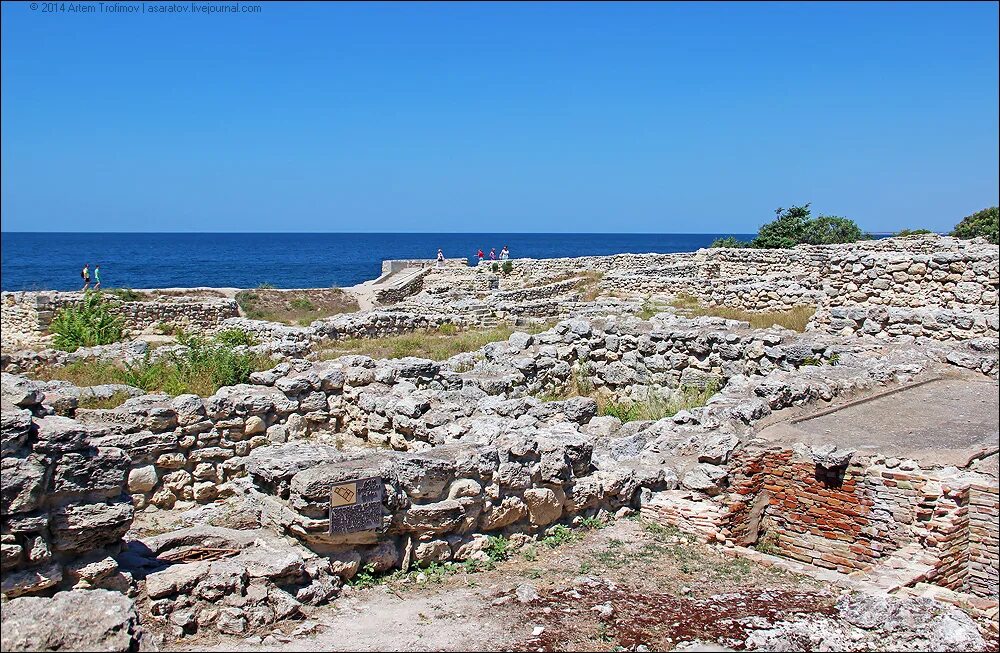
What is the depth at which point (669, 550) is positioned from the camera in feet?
23.6

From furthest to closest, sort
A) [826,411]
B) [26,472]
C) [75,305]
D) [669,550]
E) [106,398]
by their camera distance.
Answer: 1. [75,305]
2. [826,411]
3. [106,398]
4. [669,550]
5. [26,472]

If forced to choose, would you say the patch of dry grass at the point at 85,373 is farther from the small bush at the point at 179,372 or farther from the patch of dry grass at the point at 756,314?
the patch of dry grass at the point at 756,314

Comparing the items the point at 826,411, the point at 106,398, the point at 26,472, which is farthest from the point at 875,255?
the point at 26,472

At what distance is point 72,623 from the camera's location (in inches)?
171

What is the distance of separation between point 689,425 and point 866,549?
2.77 meters

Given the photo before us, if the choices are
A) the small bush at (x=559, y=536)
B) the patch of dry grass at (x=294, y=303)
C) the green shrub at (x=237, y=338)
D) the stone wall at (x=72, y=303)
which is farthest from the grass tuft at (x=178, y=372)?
the patch of dry grass at (x=294, y=303)

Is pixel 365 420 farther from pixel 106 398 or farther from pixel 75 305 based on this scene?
→ pixel 75 305

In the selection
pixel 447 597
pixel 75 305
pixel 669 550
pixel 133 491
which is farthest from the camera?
pixel 75 305

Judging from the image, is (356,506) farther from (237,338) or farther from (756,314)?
(756,314)

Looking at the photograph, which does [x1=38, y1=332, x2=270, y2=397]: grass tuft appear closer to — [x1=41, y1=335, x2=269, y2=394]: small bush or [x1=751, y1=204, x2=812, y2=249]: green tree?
[x1=41, y1=335, x2=269, y2=394]: small bush

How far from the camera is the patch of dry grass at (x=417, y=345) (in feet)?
50.5

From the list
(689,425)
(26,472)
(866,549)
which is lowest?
(866,549)

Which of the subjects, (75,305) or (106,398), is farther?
(75,305)

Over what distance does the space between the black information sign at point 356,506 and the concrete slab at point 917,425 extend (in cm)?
498
